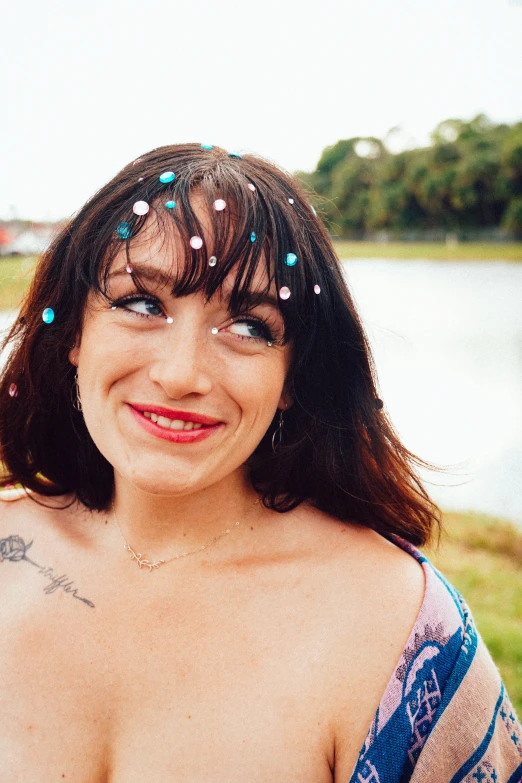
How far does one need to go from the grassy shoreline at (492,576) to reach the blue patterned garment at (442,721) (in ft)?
3.42

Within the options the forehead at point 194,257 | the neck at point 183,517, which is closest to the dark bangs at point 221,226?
the forehead at point 194,257

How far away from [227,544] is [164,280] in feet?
2.55

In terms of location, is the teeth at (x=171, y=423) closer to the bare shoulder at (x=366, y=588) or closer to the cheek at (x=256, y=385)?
the cheek at (x=256, y=385)

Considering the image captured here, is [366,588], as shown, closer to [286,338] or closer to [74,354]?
[286,338]

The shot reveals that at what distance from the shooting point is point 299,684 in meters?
1.65

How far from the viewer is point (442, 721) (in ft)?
4.95

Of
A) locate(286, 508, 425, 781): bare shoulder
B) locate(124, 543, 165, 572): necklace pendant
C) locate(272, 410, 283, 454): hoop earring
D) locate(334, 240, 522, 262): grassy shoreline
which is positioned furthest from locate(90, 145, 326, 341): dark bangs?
locate(334, 240, 522, 262): grassy shoreline

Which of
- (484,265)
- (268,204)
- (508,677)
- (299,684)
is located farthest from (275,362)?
(484,265)

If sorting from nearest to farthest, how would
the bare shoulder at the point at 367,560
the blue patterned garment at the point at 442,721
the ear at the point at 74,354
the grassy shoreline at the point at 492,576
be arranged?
1. the blue patterned garment at the point at 442,721
2. the bare shoulder at the point at 367,560
3. the ear at the point at 74,354
4. the grassy shoreline at the point at 492,576

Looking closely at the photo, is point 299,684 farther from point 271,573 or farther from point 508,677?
point 508,677

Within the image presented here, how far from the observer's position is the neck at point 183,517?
6.21 ft

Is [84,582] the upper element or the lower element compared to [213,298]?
lower

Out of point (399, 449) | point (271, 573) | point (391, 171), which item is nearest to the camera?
point (271, 573)

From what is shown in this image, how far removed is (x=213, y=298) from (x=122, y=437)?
1.33 ft
